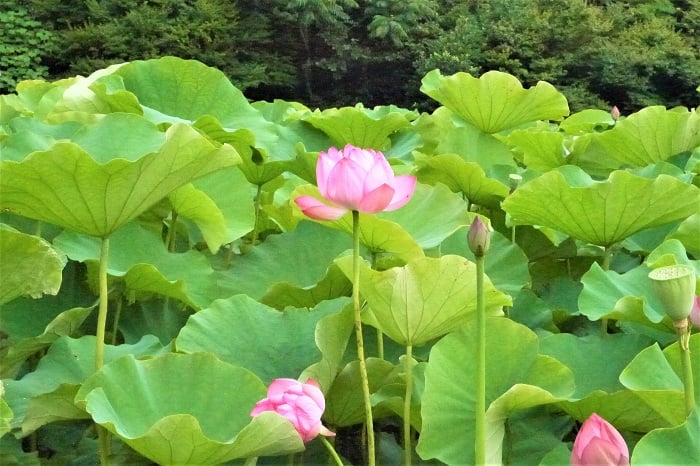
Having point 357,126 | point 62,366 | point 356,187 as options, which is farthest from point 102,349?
point 357,126

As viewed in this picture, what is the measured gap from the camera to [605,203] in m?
0.57

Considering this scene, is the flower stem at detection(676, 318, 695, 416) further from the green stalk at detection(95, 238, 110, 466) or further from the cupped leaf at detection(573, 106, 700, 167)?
the cupped leaf at detection(573, 106, 700, 167)

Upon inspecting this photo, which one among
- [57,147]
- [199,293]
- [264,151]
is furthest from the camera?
[264,151]

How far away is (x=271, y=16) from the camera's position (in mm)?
7918

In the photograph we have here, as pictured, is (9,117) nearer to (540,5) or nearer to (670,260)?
(670,260)

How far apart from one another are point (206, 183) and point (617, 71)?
7.15 meters

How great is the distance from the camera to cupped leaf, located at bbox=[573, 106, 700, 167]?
2.56 feet

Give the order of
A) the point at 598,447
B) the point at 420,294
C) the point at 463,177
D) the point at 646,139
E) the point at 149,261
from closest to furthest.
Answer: the point at 598,447, the point at 420,294, the point at 149,261, the point at 463,177, the point at 646,139

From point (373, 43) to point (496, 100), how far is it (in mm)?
7295

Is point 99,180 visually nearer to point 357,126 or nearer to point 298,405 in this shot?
point 298,405

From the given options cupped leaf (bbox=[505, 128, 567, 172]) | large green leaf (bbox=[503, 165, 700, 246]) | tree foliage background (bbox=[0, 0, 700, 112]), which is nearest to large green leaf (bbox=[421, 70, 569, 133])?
cupped leaf (bbox=[505, 128, 567, 172])

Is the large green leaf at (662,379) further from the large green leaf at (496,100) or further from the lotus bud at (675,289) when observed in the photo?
the large green leaf at (496,100)

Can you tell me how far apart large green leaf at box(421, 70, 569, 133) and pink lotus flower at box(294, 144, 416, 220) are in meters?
0.45

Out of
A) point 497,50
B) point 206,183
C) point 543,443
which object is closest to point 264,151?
point 206,183
